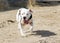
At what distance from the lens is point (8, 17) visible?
11945 mm

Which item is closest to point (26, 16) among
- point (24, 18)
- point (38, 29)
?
point (24, 18)

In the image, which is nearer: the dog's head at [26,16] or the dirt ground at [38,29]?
the dirt ground at [38,29]

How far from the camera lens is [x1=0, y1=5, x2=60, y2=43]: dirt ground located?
8.17 metres

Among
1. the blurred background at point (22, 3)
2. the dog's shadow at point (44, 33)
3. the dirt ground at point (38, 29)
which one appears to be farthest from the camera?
the blurred background at point (22, 3)

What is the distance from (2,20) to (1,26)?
1.09m

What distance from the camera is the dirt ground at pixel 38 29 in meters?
8.17

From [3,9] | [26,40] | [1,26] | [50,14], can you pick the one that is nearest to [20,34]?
[26,40]

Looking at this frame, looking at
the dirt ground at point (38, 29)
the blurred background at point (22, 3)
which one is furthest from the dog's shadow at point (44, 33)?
the blurred background at point (22, 3)

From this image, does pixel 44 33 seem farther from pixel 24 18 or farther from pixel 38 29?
pixel 24 18

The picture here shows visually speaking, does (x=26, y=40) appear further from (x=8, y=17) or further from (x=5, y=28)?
(x=8, y=17)

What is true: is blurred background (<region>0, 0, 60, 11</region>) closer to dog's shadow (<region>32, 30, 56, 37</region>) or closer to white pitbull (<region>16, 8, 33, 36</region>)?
dog's shadow (<region>32, 30, 56, 37</region>)

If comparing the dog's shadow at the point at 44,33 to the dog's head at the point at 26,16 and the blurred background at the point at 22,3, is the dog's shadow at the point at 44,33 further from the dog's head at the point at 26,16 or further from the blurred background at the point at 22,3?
the blurred background at the point at 22,3

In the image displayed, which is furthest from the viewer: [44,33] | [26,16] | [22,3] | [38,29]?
[22,3]

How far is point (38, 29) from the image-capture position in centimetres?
965
